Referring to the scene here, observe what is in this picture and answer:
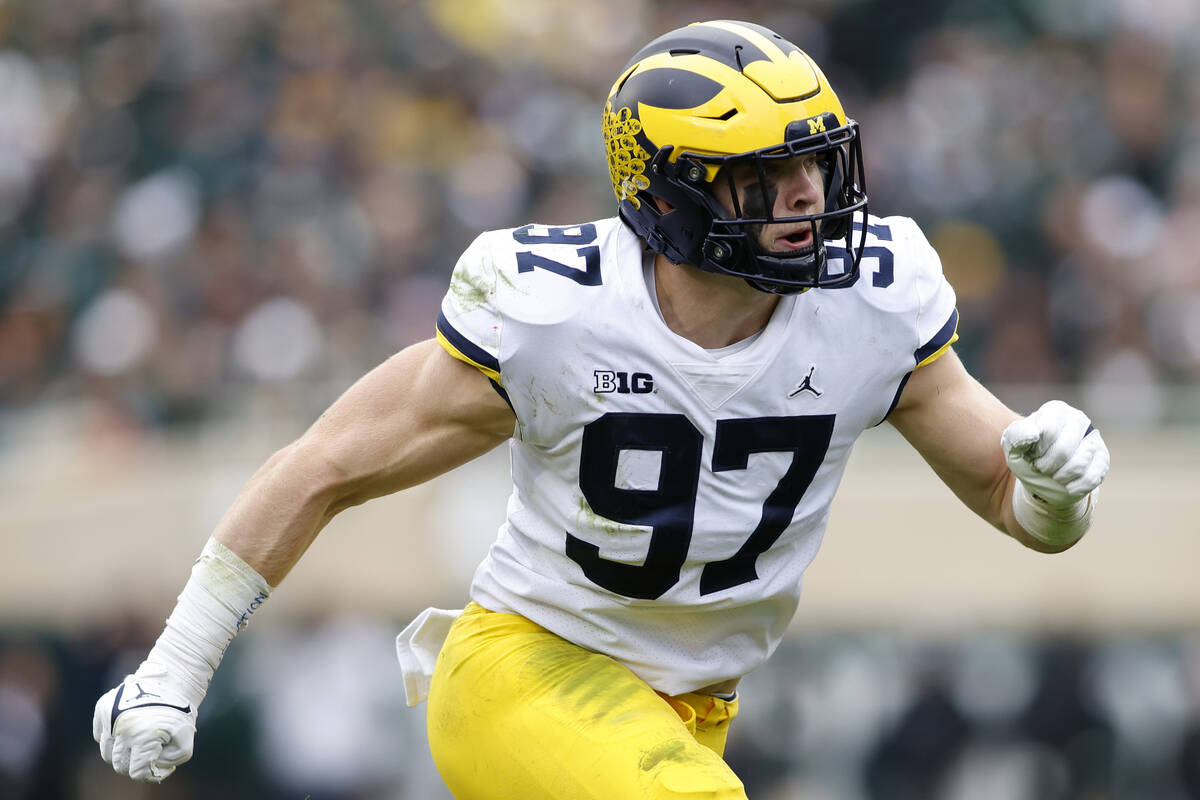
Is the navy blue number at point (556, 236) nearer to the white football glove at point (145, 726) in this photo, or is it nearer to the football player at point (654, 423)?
the football player at point (654, 423)

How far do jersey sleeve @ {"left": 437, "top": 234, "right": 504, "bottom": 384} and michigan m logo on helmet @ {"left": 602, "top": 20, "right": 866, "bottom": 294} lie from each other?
33 centimetres

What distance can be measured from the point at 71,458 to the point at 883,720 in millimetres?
4068

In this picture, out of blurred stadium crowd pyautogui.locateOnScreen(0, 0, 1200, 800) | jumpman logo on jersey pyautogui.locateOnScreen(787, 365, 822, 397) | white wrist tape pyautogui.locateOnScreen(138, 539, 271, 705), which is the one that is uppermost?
jumpman logo on jersey pyautogui.locateOnScreen(787, 365, 822, 397)

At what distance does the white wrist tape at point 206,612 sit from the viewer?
324cm

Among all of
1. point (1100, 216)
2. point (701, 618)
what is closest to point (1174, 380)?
point (1100, 216)

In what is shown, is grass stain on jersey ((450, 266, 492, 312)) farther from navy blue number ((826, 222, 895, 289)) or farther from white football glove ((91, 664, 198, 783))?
white football glove ((91, 664, 198, 783))

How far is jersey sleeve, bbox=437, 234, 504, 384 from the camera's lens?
312cm

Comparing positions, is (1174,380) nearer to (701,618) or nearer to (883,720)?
(883,720)

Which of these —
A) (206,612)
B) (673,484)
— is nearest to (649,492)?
(673,484)

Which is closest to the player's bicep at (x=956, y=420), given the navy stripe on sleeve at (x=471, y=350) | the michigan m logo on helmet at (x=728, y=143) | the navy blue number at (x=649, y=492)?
the michigan m logo on helmet at (x=728, y=143)

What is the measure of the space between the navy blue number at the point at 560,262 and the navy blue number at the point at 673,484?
280mm

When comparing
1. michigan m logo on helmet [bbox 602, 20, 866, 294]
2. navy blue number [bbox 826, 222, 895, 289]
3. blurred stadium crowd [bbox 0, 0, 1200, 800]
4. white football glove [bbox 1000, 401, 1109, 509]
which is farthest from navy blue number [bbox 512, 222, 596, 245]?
blurred stadium crowd [bbox 0, 0, 1200, 800]

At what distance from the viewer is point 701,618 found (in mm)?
3344

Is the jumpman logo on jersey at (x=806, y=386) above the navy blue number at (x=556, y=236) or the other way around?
the other way around
